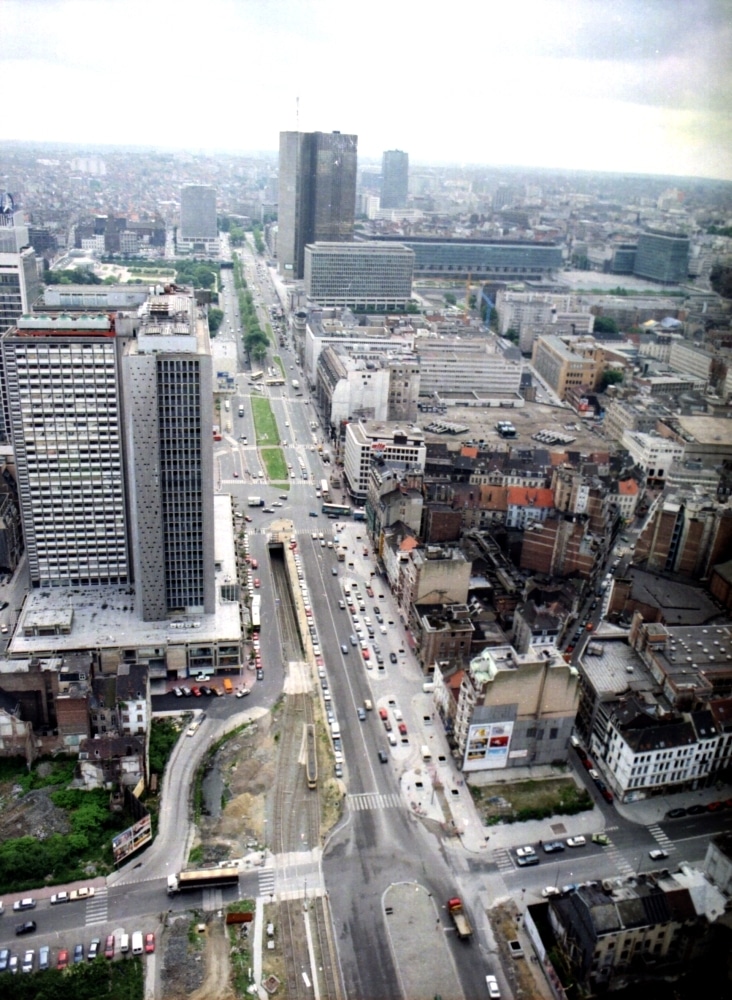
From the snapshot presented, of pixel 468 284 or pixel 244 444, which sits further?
pixel 468 284

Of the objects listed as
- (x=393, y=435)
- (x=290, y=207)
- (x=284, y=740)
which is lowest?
(x=284, y=740)

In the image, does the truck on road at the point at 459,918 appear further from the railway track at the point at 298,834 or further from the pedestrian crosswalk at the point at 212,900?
the pedestrian crosswalk at the point at 212,900

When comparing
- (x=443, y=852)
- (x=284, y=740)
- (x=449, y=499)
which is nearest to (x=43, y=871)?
(x=284, y=740)

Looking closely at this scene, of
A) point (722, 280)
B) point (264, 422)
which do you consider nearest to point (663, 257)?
point (264, 422)

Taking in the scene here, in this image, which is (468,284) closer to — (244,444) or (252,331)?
(252,331)

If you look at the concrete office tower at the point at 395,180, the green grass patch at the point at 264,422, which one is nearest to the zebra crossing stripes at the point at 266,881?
the green grass patch at the point at 264,422

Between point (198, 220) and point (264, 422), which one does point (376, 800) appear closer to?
point (264, 422)

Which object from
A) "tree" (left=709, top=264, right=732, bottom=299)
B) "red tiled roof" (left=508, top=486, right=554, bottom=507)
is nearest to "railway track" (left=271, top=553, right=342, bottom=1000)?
"red tiled roof" (left=508, top=486, right=554, bottom=507)
